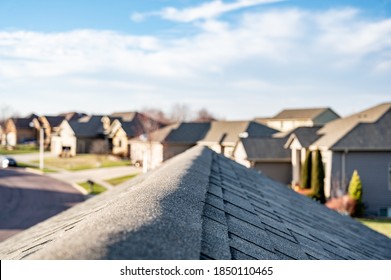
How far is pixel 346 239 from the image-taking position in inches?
186

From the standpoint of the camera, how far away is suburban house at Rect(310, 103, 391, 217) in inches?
979

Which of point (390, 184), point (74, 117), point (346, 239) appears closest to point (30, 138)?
point (74, 117)

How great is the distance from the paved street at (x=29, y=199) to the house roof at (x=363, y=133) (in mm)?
15142

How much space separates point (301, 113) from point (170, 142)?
29234 millimetres

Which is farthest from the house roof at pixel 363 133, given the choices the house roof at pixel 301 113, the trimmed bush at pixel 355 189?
the house roof at pixel 301 113

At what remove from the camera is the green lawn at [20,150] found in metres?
52.8

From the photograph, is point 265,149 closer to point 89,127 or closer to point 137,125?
point 137,125

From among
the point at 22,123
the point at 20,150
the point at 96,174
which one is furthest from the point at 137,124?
the point at 22,123

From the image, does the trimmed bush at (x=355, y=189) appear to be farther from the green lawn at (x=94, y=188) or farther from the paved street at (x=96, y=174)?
the paved street at (x=96, y=174)

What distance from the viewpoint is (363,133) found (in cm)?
2592

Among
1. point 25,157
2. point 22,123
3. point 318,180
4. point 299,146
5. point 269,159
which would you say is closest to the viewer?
point 318,180

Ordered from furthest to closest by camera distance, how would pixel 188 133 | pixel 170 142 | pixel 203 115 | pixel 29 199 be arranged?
1. pixel 203 115
2. pixel 188 133
3. pixel 170 142
4. pixel 29 199

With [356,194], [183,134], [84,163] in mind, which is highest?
[183,134]
